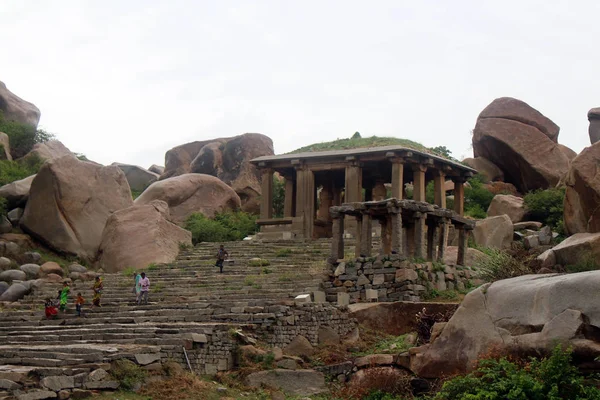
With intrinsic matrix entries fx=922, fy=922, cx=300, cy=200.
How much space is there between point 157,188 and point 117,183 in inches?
192

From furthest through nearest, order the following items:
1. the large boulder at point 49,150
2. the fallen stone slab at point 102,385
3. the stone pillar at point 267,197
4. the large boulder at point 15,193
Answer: the large boulder at point 49,150
the stone pillar at point 267,197
the large boulder at point 15,193
the fallen stone slab at point 102,385

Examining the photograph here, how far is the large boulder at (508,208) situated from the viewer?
36.4 meters

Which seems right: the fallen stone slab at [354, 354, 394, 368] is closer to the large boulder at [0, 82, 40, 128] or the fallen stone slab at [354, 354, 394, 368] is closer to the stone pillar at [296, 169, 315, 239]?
the stone pillar at [296, 169, 315, 239]

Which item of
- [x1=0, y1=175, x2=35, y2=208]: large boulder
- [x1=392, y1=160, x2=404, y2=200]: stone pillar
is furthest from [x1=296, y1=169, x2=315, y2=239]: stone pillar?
[x1=0, y1=175, x2=35, y2=208]: large boulder

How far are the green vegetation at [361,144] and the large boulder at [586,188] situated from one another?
1048 cm

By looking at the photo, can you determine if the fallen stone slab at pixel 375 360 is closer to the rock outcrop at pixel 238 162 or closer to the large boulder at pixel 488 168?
the rock outcrop at pixel 238 162

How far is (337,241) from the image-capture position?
24.2 meters

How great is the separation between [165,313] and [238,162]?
86.5 ft

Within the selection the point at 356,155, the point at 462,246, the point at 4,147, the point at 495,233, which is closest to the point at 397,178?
the point at 356,155

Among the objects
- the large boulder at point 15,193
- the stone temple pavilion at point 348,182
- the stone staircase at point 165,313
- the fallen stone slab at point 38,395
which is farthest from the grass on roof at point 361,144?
the fallen stone slab at point 38,395

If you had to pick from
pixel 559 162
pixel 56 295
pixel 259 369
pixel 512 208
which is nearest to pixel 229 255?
pixel 56 295

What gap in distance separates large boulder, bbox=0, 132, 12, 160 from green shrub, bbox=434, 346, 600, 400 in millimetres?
32961

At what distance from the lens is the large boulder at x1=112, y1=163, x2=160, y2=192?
5500cm

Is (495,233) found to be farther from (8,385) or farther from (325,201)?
(8,385)
